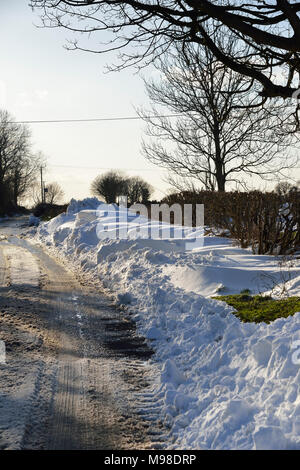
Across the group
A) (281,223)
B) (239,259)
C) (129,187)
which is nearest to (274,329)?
(239,259)

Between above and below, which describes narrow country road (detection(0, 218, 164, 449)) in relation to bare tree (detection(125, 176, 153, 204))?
below

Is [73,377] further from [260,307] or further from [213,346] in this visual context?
[260,307]

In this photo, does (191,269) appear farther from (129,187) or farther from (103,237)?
(129,187)

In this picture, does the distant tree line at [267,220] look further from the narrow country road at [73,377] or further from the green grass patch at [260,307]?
the narrow country road at [73,377]

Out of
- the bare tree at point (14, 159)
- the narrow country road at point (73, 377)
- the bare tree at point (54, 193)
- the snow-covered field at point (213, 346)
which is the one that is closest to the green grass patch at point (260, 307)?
the snow-covered field at point (213, 346)

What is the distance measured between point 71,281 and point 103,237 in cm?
353

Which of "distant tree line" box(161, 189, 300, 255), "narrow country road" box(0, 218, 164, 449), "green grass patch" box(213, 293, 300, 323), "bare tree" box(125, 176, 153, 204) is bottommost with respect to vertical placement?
"narrow country road" box(0, 218, 164, 449)

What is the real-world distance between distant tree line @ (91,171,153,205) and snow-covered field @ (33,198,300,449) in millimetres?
49944

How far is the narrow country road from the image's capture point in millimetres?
3518

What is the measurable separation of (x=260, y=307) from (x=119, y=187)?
56.7 meters

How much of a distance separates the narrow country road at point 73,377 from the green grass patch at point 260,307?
51.1 inches

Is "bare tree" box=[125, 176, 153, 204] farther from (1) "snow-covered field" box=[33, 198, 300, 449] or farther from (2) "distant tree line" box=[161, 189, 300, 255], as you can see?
(1) "snow-covered field" box=[33, 198, 300, 449]

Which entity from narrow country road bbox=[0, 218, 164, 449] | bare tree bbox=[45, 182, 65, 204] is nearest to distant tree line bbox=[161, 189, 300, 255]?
narrow country road bbox=[0, 218, 164, 449]

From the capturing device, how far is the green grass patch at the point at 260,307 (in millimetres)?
5384
